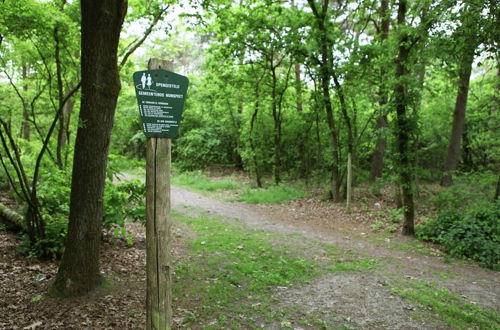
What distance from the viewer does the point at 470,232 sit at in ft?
24.3

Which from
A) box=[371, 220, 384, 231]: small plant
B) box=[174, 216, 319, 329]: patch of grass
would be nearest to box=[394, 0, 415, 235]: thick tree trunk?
box=[371, 220, 384, 231]: small plant

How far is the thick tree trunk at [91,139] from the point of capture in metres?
4.21

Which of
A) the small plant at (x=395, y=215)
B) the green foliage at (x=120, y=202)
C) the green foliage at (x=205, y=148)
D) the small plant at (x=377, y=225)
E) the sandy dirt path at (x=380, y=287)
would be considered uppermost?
the green foliage at (x=205, y=148)

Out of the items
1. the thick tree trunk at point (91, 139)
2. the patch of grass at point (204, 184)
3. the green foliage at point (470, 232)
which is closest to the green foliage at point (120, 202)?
the thick tree trunk at point (91, 139)

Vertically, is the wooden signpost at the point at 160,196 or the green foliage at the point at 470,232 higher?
the wooden signpost at the point at 160,196

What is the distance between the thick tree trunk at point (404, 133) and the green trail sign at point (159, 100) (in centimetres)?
612

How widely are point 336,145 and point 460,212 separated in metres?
4.91

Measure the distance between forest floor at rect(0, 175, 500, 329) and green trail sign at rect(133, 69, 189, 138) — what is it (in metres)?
2.43

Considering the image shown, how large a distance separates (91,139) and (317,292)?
3.85m

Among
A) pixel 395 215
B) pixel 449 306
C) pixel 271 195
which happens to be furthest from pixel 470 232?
pixel 271 195

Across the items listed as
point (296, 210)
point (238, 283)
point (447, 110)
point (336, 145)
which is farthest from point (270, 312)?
point (447, 110)

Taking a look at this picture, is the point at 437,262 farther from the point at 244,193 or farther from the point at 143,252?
the point at 244,193

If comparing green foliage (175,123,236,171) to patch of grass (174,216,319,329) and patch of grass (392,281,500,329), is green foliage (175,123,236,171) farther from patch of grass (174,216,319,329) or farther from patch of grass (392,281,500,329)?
patch of grass (392,281,500,329)

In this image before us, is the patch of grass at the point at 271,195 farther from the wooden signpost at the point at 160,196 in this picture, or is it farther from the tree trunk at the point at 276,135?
the wooden signpost at the point at 160,196
